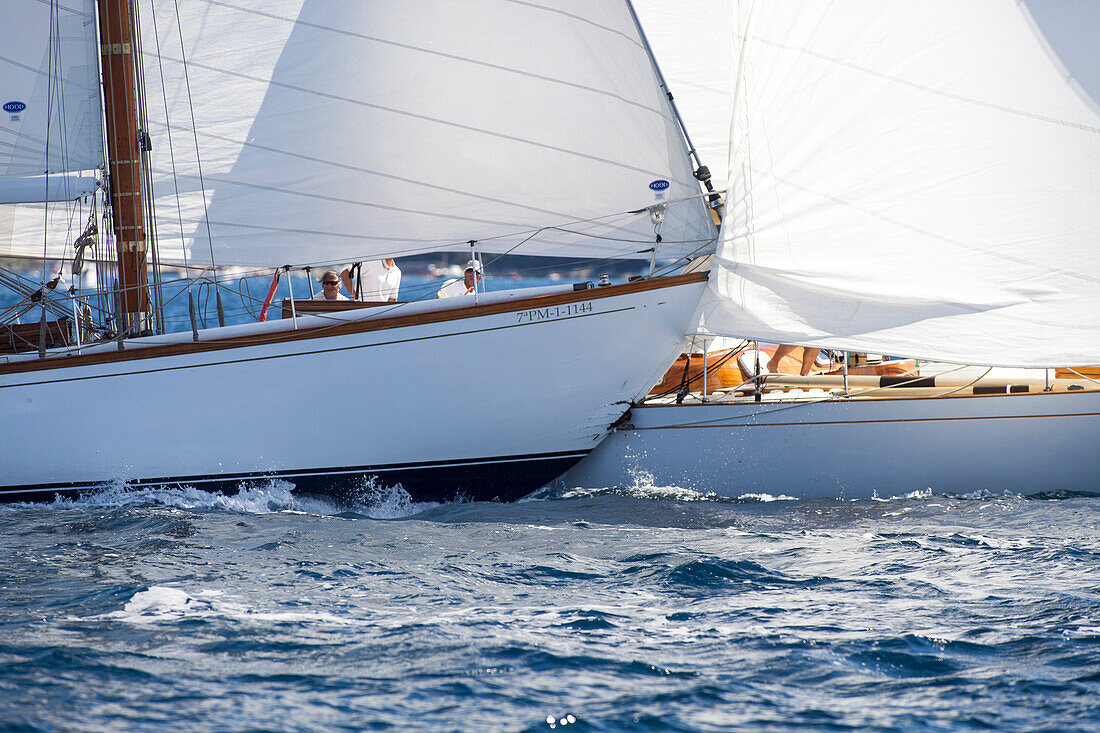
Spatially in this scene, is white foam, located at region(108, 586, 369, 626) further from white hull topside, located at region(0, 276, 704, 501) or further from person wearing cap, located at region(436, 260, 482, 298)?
person wearing cap, located at region(436, 260, 482, 298)

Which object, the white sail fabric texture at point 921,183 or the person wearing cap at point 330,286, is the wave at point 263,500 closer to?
the person wearing cap at point 330,286

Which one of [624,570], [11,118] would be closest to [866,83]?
[624,570]

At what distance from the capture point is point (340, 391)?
699 cm

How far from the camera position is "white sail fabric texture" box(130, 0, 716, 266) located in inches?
283

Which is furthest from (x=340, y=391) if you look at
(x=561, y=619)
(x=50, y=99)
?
(x=561, y=619)

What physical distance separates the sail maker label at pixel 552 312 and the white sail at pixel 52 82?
3.20m

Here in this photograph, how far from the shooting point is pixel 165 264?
25.2ft

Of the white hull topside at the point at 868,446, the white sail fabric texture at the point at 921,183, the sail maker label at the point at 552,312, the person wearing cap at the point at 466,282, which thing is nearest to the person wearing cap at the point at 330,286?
the person wearing cap at the point at 466,282

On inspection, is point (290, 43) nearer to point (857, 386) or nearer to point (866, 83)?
point (866, 83)

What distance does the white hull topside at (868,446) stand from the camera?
684cm

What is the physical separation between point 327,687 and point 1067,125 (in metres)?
5.46

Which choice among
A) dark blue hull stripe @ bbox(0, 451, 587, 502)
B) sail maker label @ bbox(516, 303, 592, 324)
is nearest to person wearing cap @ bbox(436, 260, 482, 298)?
sail maker label @ bbox(516, 303, 592, 324)

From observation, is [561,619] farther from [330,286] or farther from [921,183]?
[330,286]

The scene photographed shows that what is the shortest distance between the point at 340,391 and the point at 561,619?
10.3 feet
